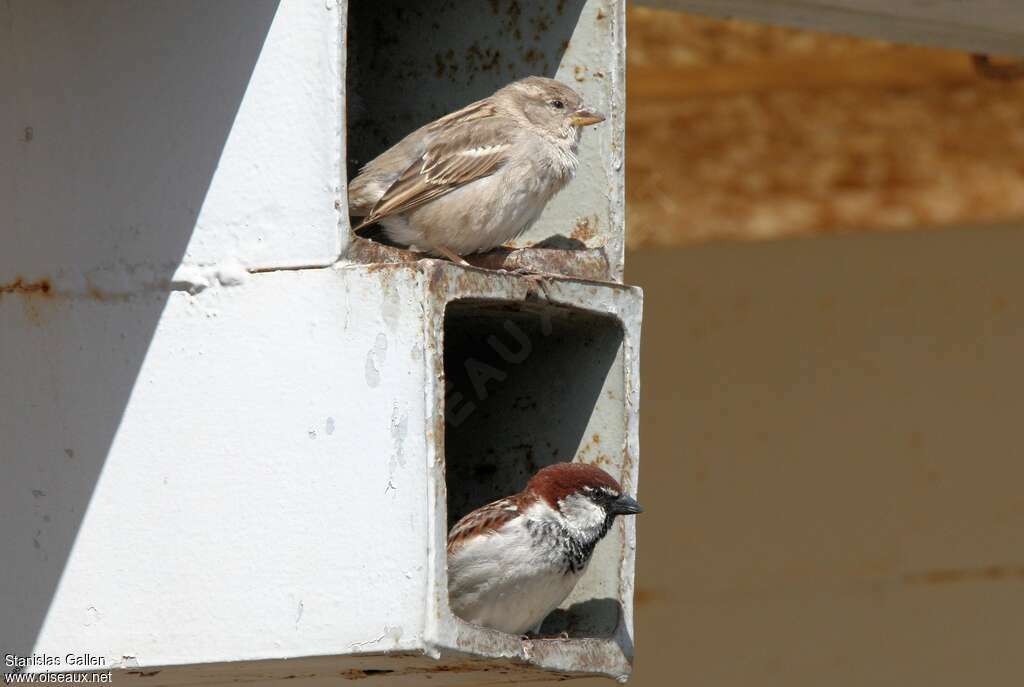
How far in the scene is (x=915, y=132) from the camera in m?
5.05

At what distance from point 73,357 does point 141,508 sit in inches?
11.1

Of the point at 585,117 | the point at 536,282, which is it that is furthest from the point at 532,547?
the point at 585,117

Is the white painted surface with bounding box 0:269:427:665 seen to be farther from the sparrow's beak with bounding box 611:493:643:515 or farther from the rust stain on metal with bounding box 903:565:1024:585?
the rust stain on metal with bounding box 903:565:1024:585

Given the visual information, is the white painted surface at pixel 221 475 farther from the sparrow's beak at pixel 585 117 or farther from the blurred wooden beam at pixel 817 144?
the blurred wooden beam at pixel 817 144

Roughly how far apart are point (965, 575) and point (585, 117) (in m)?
1.83

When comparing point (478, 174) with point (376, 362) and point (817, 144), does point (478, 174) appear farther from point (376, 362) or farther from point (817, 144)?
point (817, 144)

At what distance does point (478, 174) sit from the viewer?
3.42 metres

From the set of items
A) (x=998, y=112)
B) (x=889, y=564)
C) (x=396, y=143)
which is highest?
(x=998, y=112)

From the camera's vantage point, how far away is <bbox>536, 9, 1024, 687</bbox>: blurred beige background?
15.5 feet

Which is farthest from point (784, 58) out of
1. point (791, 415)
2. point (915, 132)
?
point (791, 415)

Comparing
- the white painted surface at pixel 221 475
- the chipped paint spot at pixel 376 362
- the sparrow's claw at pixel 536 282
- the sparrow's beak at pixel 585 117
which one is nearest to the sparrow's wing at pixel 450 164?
the sparrow's beak at pixel 585 117

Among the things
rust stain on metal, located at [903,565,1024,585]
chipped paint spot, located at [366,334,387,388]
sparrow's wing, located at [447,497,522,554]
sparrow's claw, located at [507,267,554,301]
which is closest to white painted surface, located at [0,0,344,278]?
chipped paint spot, located at [366,334,387,388]

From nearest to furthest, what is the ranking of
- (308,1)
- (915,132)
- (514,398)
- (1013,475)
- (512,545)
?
(308,1) → (512,545) → (514,398) → (1013,475) → (915,132)

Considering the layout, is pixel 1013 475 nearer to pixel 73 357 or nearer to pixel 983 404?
pixel 983 404
